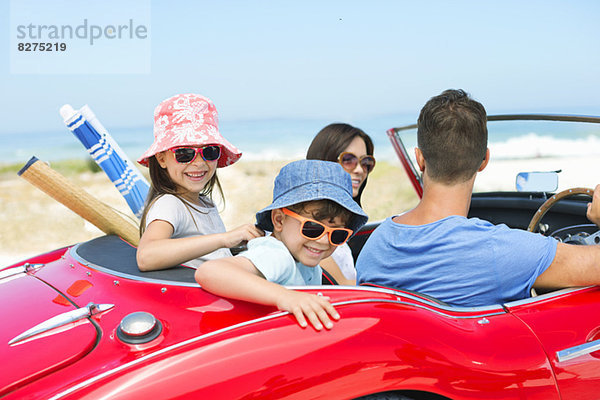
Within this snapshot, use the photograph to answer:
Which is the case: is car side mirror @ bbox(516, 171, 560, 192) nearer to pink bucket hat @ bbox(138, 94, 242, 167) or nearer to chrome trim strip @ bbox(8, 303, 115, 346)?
pink bucket hat @ bbox(138, 94, 242, 167)

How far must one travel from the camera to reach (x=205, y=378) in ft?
4.34

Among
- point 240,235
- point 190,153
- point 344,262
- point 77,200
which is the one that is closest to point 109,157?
point 77,200

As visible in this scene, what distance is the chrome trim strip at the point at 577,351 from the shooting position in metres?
1.67

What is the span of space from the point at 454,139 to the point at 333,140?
1.27m

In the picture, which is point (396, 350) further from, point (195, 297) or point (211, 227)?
point (211, 227)

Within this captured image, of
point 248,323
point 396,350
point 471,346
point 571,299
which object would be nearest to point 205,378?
point 248,323

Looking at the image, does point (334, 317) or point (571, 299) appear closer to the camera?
point (334, 317)

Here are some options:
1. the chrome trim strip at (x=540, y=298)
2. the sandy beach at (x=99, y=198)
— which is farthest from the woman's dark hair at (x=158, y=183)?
the sandy beach at (x=99, y=198)

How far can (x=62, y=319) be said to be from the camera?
5.07ft

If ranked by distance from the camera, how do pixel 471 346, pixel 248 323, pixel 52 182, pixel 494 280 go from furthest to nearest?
pixel 52 182
pixel 494 280
pixel 471 346
pixel 248 323

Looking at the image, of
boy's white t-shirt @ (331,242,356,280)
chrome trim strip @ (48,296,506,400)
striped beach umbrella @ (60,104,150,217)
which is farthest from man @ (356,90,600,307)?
striped beach umbrella @ (60,104,150,217)

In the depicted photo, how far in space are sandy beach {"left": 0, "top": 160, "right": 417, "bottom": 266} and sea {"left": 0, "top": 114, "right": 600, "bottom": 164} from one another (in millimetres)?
1059

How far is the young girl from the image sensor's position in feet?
6.10

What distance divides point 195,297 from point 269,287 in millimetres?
278
